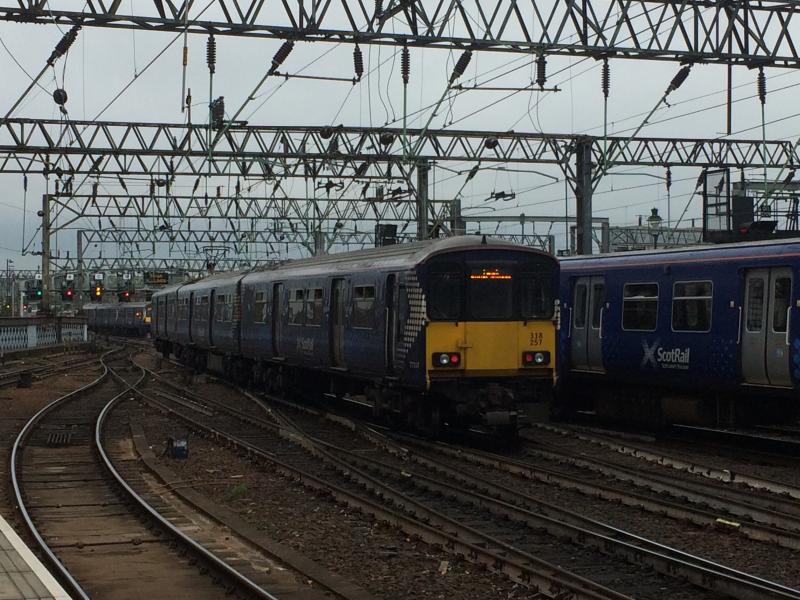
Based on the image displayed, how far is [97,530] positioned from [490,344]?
736cm

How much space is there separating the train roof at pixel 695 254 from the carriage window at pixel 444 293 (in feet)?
11.1

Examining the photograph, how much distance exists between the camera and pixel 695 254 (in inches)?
687

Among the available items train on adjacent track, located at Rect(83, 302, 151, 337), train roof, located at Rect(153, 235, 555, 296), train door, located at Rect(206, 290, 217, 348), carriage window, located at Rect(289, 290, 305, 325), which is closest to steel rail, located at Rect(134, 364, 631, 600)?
train roof, located at Rect(153, 235, 555, 296)

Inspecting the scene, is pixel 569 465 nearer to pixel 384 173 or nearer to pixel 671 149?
pixel 671 149

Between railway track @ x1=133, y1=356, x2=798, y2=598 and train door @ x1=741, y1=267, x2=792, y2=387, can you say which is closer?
railway track @ x1=133, y1=356, x2=798, y2=598

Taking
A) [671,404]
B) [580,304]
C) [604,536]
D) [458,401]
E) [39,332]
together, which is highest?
[580,304]

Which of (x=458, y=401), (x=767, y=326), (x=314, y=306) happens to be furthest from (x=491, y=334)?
(x=314, y=306)

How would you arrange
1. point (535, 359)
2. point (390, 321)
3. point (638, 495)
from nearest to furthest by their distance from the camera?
point (638, 495), point (535, 359), point (390, 321)

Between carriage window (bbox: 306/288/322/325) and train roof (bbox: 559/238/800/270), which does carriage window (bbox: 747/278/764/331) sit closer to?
train roof (bbox: 559/238/800/270)

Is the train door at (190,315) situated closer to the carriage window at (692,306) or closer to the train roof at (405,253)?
the train roof at (405,253)

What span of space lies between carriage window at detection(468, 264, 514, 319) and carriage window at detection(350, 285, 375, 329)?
86.8 inches

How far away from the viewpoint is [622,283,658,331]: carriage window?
729 inches

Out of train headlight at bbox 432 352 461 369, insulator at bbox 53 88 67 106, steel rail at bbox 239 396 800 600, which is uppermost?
insulator at bbox 53 88 67 106

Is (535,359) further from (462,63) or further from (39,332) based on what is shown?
(39,332)
